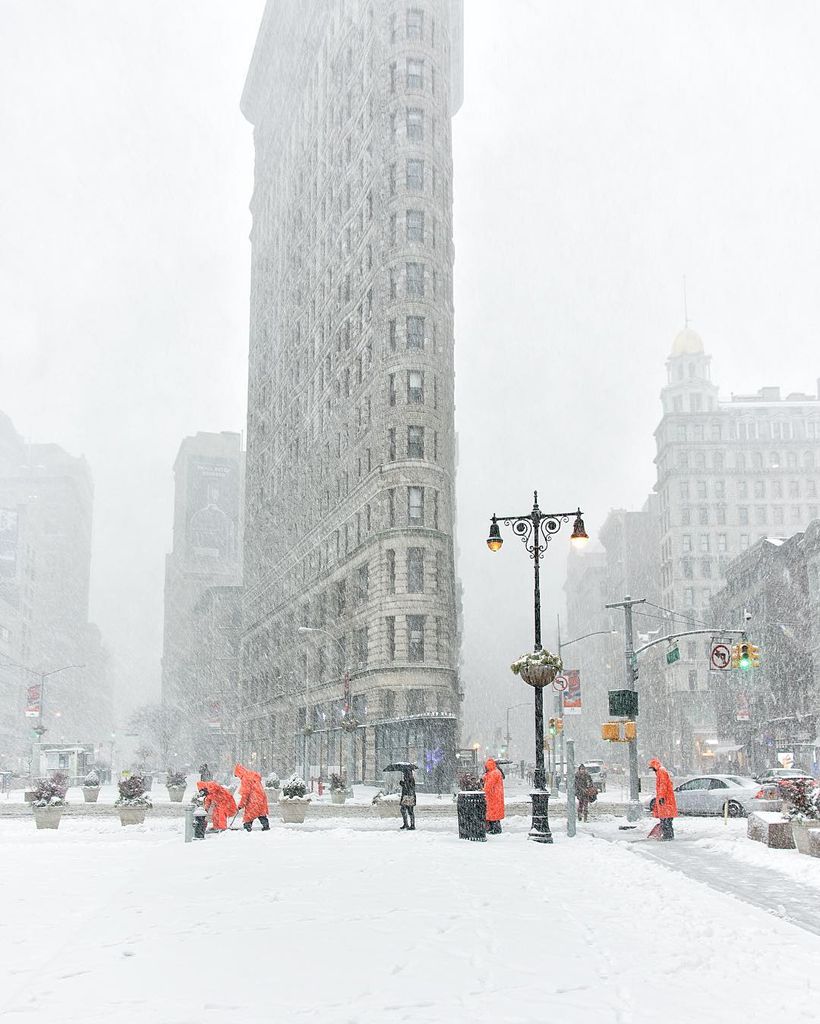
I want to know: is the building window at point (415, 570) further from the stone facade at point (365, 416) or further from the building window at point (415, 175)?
the building window at point (415, 175)

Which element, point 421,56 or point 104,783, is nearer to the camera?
point 421,56

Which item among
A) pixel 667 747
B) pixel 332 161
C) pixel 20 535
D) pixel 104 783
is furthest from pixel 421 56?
pixel 20 535

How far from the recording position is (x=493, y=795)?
79.2ft

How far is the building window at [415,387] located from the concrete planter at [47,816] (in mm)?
42222

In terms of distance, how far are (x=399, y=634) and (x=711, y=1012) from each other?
182 ft

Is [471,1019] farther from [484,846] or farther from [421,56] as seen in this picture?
[421,56]

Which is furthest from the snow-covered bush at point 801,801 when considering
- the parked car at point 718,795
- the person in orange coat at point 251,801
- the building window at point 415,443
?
the building window at point 415,443

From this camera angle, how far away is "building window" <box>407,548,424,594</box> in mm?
63906

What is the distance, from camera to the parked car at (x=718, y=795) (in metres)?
35.4

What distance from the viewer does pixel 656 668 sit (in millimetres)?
125250

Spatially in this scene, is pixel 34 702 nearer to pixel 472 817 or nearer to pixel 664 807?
pixel 472 817

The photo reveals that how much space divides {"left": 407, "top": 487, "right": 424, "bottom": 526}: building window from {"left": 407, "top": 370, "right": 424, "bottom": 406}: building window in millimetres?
5813

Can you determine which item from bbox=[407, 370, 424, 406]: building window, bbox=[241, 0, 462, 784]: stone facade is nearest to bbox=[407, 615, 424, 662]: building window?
bbox=[241, 0, 462, 784]: stone facade

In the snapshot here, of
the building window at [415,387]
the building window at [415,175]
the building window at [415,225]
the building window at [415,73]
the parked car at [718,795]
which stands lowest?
the parked car at [718,795]
